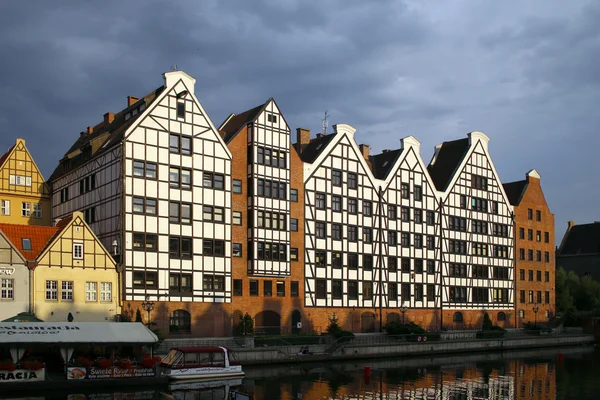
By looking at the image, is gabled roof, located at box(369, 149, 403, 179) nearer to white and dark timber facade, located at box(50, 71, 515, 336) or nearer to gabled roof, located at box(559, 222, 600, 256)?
white and dark timber facade, located at box(50, 71, 515, 336)

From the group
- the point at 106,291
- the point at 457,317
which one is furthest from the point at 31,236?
the point at 457,317

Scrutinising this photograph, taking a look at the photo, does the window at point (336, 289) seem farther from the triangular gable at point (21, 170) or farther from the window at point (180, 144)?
the triangular gable at point (21, 170)

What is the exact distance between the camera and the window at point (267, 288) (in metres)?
58.4

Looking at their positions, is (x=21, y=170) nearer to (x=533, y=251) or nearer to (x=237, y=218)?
(x=237, y=218)

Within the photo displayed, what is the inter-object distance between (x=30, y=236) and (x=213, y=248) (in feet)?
43.8

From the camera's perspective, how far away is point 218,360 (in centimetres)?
4172

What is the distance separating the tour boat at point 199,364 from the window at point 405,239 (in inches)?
1255

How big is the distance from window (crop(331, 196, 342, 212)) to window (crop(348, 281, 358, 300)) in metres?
6.88

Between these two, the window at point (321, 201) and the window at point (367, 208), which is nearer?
the window at point (321, 201)

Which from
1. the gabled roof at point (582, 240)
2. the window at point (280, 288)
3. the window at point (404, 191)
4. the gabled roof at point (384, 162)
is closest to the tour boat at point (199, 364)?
the window at point (280, 288)

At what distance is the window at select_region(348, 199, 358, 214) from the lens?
217 ft

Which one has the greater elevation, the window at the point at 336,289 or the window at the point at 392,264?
the window at the point at 392,264

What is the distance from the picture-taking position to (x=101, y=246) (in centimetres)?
4966

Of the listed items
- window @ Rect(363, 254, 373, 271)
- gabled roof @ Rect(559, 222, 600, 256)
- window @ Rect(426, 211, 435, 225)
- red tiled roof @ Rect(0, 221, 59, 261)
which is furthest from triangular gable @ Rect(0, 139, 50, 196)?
gabled roof @ Rect(559, 222, 600, 256)
